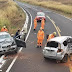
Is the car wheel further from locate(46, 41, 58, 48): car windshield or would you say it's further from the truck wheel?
locate(46, 41, 58, 48): car windshield

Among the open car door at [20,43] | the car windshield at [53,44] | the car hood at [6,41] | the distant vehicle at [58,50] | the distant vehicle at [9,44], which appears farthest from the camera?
the car hood at [6,41]

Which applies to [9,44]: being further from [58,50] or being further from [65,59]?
[65,59]

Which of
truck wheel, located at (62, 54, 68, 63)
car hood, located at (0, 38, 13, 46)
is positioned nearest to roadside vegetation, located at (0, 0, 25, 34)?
car hood, located at (0, 38, 13, 46)

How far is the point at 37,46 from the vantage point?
17156 mm

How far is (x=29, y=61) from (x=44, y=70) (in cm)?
191

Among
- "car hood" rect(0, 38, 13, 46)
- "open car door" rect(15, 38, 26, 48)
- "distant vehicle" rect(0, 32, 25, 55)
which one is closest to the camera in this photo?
"distant vehicle" rect(0, 32, 25, 55)

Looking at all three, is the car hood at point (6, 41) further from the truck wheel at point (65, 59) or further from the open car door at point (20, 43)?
the truck wheel at point (65, 59)

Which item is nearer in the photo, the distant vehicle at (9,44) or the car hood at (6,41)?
the distant vehicle at (9,44)

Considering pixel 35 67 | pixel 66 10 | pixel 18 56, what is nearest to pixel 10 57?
pixel 18 56

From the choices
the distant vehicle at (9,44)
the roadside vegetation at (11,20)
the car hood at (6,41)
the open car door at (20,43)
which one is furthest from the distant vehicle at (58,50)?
the roadside vegetation at (11,20)

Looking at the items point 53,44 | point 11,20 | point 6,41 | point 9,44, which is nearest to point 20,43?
point 9,44

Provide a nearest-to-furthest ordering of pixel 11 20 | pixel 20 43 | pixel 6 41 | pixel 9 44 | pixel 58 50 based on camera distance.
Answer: pixel 58 50
pixel 9 44
pixel 20 43
pixel 6 41
pixel 11 20

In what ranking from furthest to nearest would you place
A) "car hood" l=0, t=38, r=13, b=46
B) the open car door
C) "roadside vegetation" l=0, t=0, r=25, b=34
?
"roadside vegetation" l=0, t=0, r=25, b=34 < "car hood" l=0, t=38, r=13, b=46 < the open car door

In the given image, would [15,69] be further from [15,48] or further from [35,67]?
[15,48]
